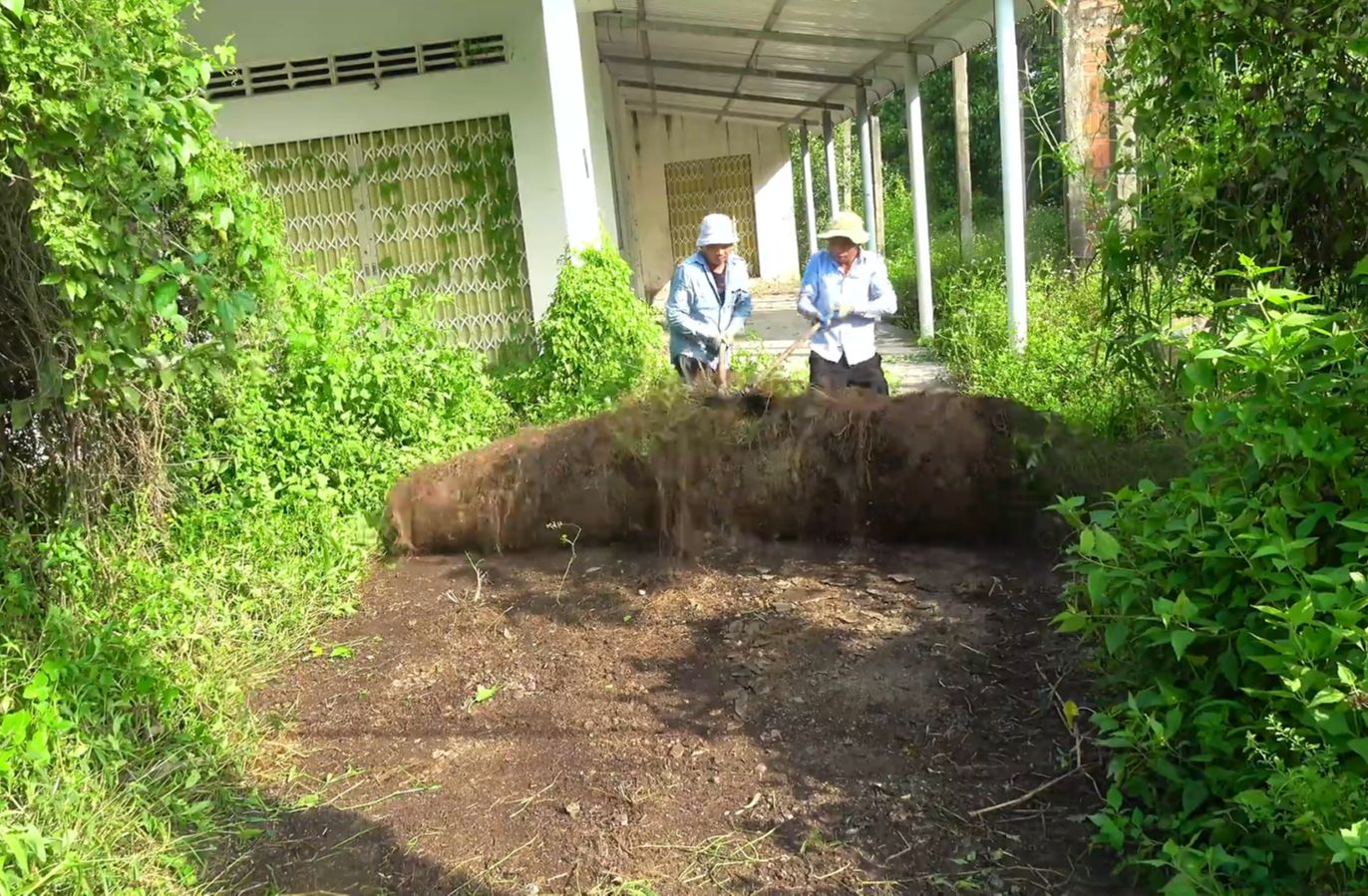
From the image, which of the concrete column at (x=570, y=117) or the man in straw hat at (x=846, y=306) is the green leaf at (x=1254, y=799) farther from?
the concrete column at (x=570, y=117)

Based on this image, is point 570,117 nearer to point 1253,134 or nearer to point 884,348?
point 1253,134

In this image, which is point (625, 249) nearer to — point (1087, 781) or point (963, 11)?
point (963, 11)

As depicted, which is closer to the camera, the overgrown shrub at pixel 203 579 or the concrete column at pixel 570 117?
the overgrown shrub at pixel 203 579

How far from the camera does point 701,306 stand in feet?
18.0

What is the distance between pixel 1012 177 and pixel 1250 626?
17.5 feet

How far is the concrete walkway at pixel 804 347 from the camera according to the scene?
7.76 m

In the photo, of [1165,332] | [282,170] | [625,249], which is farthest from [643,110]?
[1165,332]

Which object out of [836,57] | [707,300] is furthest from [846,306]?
[836,57]

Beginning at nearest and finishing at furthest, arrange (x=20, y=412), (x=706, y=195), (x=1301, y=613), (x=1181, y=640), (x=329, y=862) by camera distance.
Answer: (x=1301, y=613) → (x=1181, y=640) → (x=329, y=862) → (x=20, y=412) → (x=706, y=195)

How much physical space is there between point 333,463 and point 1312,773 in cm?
445

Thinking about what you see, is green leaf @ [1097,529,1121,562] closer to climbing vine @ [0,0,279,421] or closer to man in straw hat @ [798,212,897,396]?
man in straw hat @ [798,212,897,396]

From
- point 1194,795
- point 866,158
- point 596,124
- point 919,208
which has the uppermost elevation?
point 596,124

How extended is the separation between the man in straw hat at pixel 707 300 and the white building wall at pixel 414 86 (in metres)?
2.18

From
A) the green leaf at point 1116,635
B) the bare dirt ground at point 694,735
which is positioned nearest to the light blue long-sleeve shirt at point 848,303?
the bare dirt ground at point 694,735
